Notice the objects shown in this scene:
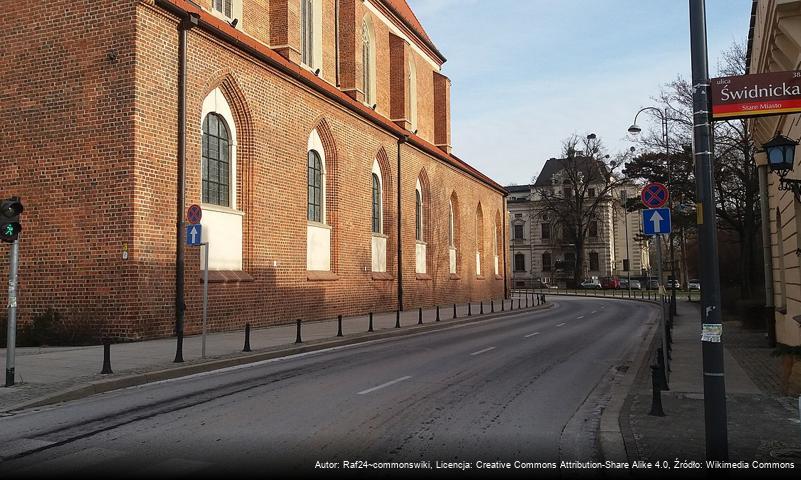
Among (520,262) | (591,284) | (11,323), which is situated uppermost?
(520,262)

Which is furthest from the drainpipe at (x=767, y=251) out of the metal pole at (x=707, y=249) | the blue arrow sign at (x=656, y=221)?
the metal pole at (x=707, y=249)

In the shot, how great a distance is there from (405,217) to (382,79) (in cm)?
875

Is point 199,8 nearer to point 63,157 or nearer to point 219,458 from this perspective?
point 63,157

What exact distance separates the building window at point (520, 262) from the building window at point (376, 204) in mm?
65022

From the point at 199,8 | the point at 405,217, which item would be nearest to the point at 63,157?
the point at 199,8

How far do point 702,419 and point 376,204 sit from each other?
25021mm

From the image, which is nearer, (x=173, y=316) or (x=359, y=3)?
(x=173, y=316)

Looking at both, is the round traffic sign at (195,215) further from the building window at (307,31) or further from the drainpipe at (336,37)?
the drainpipe at (336,37)

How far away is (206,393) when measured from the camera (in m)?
9.22

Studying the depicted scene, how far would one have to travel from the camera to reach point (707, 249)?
544 cm

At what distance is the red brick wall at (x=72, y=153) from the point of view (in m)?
15.9

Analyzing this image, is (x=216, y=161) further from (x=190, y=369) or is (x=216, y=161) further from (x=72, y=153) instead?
(x=190, y=369)

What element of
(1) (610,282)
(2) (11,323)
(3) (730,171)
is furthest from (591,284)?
(2) (11,323)

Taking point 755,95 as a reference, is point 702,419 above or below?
below
